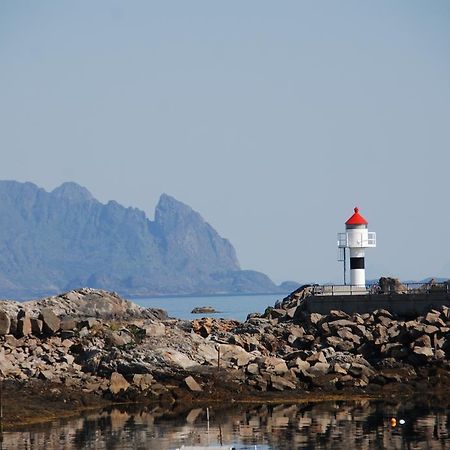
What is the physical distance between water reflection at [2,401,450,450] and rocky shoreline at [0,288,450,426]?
1314mm

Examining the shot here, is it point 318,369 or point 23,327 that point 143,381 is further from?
point 318,369

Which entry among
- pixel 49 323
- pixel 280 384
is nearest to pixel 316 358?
pixel 280 384

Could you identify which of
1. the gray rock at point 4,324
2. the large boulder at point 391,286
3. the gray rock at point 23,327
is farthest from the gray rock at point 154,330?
the large boulder at point 391,286

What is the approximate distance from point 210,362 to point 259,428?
7.82 metres

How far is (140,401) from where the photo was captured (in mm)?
50156

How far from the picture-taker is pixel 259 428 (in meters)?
45.2

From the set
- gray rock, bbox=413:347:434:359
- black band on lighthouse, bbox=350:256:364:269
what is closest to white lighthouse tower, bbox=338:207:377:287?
black band on lighthouse, bbox=350:256:364:269

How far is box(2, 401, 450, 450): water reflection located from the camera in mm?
42094

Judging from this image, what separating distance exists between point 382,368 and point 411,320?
14.5ft

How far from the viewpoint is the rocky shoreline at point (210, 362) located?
49906 mm

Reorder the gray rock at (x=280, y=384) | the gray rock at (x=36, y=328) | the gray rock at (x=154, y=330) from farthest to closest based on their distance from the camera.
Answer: the gray rock at (x=154, y=330) < the gray rock at (x=36, y=328) < the gray rock at (x=280, y=384)

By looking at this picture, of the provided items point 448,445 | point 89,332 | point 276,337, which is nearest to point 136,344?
point 89,332

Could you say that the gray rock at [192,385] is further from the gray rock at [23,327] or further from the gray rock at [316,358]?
the gray rock at [23,327]

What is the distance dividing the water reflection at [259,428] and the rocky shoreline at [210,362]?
1.31m
